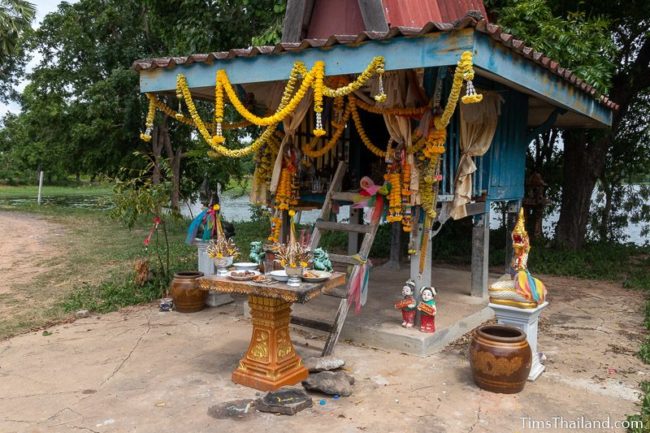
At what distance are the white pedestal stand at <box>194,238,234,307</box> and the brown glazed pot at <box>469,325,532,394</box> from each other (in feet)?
14.3

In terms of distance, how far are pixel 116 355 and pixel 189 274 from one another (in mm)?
2300

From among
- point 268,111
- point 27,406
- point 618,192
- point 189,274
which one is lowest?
point 27,406

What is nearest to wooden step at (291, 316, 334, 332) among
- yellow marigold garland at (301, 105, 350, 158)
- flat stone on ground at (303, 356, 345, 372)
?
flat stone on ground at (303, 356, 345, 372)

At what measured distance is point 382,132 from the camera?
975cm

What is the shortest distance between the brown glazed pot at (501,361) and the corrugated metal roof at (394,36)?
276 cm

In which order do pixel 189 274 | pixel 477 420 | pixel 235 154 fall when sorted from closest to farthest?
pixel 477 420, pixel 235 154, pixel 189 274

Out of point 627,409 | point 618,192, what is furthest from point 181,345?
point 618,192

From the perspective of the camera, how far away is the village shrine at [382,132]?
201 inches

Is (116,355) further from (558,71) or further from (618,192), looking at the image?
(618,192)

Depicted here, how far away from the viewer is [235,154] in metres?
6.52

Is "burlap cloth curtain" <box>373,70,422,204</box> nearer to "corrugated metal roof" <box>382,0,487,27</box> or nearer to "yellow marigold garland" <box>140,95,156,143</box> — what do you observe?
"corrugated metal roof" <box>382,0,487,27</box>

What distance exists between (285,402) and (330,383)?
0.51m

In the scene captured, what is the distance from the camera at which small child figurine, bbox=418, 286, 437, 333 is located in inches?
245

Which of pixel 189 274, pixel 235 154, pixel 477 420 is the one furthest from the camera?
pixel 189 274
